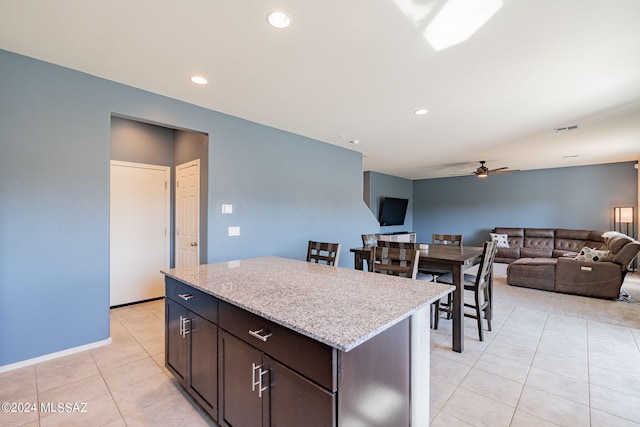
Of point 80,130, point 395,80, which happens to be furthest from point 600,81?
point 80,130

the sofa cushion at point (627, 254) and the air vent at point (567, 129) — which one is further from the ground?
the air vent at point (567, 129)

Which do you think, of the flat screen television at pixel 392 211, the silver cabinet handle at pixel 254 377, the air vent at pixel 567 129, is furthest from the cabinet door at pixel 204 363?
the flat screen television at pixel 392 211

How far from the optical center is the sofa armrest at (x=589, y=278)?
4.21 meters

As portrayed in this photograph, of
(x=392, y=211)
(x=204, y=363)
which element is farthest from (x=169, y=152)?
(x=392, y=211)

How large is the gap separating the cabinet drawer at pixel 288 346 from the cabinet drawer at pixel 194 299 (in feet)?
0.56

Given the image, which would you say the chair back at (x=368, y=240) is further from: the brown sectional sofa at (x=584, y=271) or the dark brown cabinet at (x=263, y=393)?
the brown sectional sofa at (x=584, y=271)

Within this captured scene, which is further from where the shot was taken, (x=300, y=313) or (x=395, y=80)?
(x=395, y=80)

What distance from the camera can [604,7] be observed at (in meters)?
1.69

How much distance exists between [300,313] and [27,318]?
2636mm

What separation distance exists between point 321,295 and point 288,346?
16.3 inches

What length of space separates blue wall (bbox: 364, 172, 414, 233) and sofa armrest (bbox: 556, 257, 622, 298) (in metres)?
4.28

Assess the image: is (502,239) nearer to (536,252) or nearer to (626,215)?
(536,252)

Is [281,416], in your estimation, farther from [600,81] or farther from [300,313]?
[600,81]

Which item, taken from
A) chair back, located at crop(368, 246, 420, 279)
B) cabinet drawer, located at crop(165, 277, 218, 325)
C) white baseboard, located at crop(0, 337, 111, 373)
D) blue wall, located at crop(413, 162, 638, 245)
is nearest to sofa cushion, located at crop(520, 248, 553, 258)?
blue wall, located at crop(413, 162, 638, 245)
